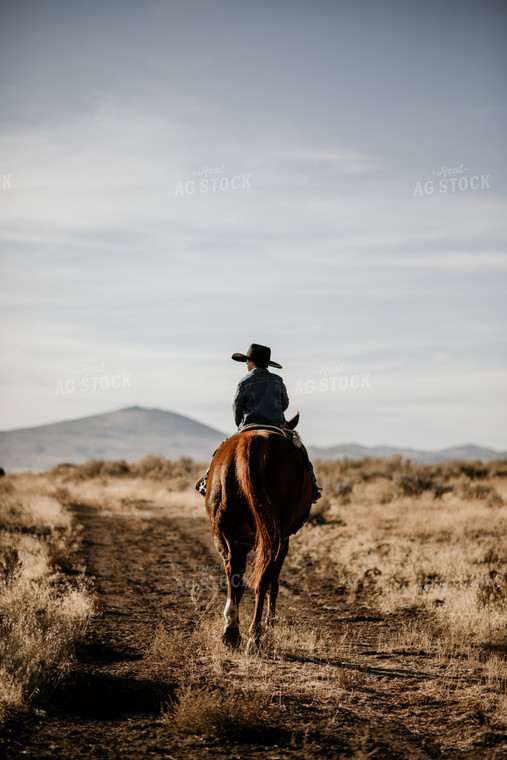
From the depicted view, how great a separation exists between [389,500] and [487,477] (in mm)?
12293

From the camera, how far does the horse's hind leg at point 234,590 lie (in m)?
6.84

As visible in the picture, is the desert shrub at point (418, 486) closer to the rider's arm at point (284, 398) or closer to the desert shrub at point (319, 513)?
the desert shrub at point (319, 513)

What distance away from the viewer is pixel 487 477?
106 ft

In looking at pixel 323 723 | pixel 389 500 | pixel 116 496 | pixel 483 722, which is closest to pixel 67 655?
pixel 323 723

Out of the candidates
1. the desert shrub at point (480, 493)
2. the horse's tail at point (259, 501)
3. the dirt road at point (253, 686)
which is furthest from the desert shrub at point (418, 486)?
the horse's tail at point (259, 501)

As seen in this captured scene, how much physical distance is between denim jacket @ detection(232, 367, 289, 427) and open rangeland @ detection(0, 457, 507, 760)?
239cm

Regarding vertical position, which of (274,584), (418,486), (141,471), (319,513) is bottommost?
(141,471)

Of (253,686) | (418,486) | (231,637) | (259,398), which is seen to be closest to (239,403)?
(259,398)

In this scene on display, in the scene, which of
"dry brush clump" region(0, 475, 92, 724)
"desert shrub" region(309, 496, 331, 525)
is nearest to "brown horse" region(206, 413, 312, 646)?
"dry brush clump" region(0, 475, 92, 724)

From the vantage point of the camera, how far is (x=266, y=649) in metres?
6.87

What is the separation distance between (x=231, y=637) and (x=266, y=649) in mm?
391

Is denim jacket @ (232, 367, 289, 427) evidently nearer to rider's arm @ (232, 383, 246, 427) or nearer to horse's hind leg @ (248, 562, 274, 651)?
rider's arm @ (232, 383, 246, 427)

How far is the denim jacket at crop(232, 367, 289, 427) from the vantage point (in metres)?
7.96

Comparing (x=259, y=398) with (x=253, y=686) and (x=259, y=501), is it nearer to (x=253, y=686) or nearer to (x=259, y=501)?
(x=259, y=501)
